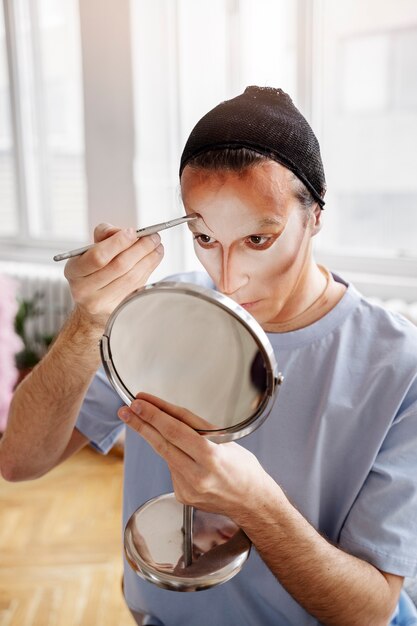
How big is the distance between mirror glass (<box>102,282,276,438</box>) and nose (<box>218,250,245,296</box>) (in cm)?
20

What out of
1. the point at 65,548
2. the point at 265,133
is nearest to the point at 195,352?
the point at 265,133

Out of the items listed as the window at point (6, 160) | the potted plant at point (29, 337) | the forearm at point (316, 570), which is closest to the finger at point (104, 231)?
the forearm at point (316, 570)

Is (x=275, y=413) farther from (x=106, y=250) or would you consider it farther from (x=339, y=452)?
(x=106, y=250)

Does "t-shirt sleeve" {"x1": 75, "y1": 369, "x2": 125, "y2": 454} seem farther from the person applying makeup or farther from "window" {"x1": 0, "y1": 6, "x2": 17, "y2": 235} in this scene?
"window" {"x1": 0, "y1": 6, "x2": 17, "y2": 235}

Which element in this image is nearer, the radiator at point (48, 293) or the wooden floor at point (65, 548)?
the wooden floor at point (65, 548)

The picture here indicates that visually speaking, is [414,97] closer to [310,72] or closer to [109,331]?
[310,72]

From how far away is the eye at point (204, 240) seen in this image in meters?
0.83

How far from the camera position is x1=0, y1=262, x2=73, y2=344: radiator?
3.44 meters

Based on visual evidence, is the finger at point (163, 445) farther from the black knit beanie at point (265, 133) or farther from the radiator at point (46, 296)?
the radiator at point (46, 296)

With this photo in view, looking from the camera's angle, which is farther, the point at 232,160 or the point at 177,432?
the point at 232,160

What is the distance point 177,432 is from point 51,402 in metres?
0.53

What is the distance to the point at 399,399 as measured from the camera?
3.28ft

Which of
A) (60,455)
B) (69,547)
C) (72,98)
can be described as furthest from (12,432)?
(72,98)

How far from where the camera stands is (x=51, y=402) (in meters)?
1.12
